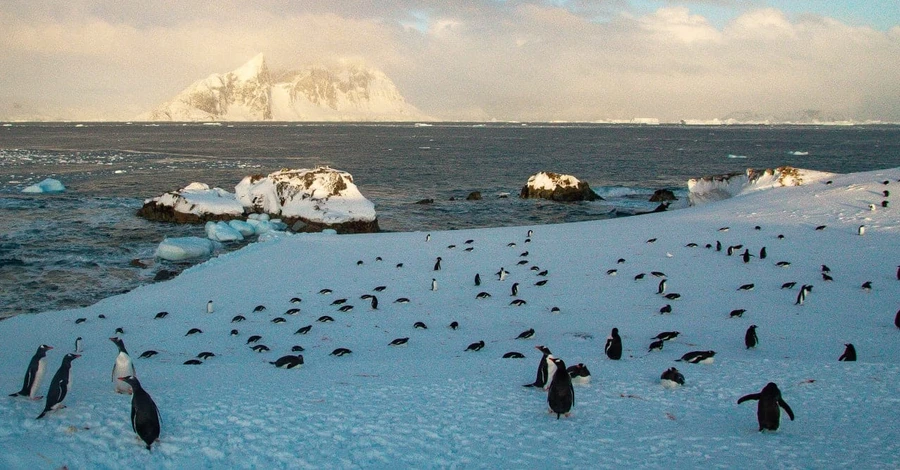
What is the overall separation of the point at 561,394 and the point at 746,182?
37.6 meters

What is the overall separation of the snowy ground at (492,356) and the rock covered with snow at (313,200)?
23.4ft

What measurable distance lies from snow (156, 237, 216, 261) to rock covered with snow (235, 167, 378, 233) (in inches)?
328

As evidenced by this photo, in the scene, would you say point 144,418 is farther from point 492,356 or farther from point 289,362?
point 492,356

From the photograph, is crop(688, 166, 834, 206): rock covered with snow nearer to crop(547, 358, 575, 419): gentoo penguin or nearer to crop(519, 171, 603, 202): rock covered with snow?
crop(519, 171, 603, 202): rock covered with snow

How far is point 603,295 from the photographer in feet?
60.9

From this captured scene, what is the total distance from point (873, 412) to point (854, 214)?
22177 millimetres

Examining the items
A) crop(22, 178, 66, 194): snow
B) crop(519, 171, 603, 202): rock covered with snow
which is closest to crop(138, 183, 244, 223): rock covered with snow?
crop(22, 178, 66, 194): snow

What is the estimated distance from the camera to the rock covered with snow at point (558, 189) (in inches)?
1874

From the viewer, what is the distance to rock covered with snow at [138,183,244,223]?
37.8m

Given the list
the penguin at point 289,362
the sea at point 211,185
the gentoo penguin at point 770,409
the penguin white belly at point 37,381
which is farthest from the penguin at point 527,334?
the sea at point 211,185

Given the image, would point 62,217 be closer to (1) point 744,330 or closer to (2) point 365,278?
(2) point 365,278

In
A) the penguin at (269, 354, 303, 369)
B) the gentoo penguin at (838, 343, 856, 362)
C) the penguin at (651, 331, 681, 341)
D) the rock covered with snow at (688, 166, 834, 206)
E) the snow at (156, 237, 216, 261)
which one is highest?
the rock covered with snow at (688, 166, 834, 206)

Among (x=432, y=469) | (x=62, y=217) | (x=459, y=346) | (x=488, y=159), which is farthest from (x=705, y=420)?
(x=488, y=159)

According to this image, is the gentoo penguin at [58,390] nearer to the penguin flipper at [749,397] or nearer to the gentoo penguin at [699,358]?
the penguin flipper at [749,397]
